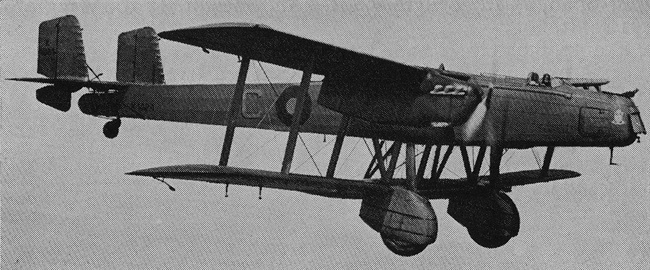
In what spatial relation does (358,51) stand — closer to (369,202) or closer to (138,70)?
(369,202)

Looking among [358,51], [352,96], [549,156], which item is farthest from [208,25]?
[549,156]

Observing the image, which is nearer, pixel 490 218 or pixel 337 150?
pixel 337 150

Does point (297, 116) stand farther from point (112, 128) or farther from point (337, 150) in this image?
point (112, 128)

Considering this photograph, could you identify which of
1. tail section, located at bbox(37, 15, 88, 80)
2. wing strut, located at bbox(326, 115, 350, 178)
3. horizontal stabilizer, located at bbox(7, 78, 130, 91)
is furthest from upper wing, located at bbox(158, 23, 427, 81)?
tail section, located at bbox(37, 15, 88, 80)

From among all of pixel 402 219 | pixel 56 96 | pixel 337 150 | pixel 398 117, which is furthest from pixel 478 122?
pixel 56 96

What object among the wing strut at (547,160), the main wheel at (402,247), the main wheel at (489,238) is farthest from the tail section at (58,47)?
the wing strut at (547,160)

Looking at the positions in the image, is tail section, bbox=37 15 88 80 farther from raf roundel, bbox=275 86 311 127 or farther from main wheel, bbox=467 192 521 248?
main wheel, bbox=467 192 521 248
